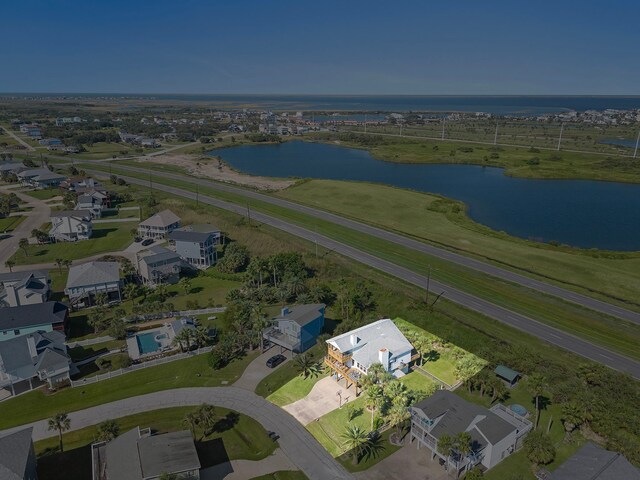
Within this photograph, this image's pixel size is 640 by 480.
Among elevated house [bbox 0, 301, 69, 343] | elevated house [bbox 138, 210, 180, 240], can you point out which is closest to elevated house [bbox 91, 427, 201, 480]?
elevated house [bbox 0, 301, 69, 343]

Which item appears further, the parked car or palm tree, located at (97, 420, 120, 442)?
the parked car

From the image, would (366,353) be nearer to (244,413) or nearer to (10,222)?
(244,413)

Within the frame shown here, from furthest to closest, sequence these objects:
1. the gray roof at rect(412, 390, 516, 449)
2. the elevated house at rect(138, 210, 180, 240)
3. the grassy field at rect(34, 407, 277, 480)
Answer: the elevated house at rect(138, 210, 180, 240) < the gray roof at rect(412, 390, 516, 449) < the grassy field at rect(34, 407, 277, 480)

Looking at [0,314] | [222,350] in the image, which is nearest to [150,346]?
[222,350]

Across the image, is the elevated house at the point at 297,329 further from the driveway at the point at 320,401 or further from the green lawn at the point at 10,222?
the green lawn at the point at 10,222

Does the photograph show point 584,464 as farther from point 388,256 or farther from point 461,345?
point 388,256

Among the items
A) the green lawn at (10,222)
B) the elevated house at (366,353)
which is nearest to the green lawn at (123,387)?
the elevated house at (366,353)

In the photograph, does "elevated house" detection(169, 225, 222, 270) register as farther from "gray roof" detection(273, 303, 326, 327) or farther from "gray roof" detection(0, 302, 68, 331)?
"gray roof" detection(273, 303, 326, 327)
